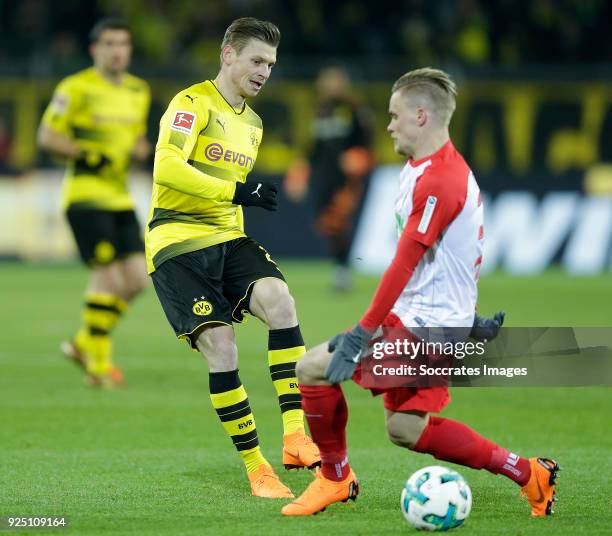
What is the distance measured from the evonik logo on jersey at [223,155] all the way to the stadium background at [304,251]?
1.53m

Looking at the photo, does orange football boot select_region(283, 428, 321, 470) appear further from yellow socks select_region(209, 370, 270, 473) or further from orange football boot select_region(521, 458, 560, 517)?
orange football boot select_region(521, 458, 560, 517)

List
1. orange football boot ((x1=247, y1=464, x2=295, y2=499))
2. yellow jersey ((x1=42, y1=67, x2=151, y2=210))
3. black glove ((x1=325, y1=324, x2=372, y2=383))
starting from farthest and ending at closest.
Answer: yellow jersey ((x1=42, y1=67, x2=151, y2=210)), orange football boot ((x1=247, y1=464, x2=295, y2=499)), black glove ((x1=325, y1=324, x2=372, y2=383))

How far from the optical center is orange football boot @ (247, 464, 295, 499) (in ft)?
18.2

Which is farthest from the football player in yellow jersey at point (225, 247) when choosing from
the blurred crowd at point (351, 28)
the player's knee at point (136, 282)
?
the blurred crowd at point (351, 28)

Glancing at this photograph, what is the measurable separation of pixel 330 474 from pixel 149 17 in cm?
1790

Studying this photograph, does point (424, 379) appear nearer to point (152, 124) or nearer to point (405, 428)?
point (405, 428)

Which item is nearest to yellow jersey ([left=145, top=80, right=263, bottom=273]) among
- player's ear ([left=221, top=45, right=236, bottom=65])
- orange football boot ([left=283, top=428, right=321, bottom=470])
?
player's ear ([left=221, top=45, right=236, bottom=65])

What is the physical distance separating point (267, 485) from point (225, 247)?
1202mm

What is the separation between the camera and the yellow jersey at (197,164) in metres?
5.84

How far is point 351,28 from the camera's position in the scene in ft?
70.7

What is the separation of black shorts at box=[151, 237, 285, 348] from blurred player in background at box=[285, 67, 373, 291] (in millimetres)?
9497

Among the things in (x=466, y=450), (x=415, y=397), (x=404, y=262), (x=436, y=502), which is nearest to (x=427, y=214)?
(x=404, y=262)

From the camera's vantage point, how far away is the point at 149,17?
868 inches

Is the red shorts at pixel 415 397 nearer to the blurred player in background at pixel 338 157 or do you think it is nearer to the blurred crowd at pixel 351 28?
the blurred player in background at pixel 338 157
